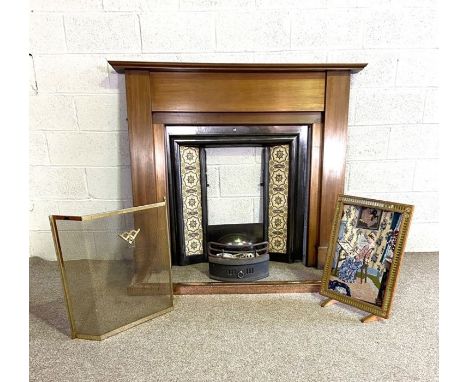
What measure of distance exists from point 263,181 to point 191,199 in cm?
41

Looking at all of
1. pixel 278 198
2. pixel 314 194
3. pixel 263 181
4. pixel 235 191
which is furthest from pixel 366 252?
pixel 235 191

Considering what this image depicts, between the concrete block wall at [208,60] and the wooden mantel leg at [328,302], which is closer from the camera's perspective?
the wooden mantel leg at [328,302]

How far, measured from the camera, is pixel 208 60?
150 cm

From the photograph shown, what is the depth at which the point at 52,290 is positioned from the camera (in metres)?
1.42

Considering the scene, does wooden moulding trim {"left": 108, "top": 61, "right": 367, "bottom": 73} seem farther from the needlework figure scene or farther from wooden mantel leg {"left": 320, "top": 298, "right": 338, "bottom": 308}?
wooden mantel leg {"left": 320, "top": 298, "right": 338, "bottom": 308}

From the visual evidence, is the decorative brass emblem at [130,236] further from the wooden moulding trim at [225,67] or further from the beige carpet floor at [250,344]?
the wooden moulding trim at [225,67]

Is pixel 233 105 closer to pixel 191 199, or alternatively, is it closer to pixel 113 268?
pixel 191 199

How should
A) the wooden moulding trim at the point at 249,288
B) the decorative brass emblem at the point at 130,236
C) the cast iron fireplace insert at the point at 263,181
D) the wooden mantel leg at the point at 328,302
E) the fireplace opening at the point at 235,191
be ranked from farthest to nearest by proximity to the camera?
the fireplace opening at the point at 235,191, the cast iron fireplace insert at the point at 263,181, the wooden moulding trim at the point at 249,288, the wooden mantel leg at the point at 328,302, the decorative brass emblem at the point at 130,236

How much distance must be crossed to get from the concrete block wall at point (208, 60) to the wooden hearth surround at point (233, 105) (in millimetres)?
172

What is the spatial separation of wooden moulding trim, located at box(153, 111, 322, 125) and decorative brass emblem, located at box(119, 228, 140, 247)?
588 mm

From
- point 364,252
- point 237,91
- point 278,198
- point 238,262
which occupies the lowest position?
point 238,262

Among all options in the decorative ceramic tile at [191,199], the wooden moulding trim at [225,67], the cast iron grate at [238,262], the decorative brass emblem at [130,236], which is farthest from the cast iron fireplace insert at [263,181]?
the decorative brass emblem at [130,236]

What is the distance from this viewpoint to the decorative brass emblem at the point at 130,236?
1.10 metres

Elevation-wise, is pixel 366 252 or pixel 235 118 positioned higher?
pixel 235 118
